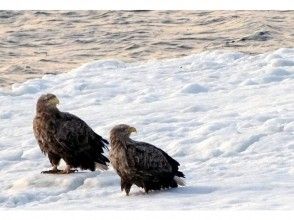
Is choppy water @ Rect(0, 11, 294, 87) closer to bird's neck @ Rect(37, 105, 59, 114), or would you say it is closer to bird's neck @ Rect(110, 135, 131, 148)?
bird's neck @ Rect(37, 105, 59, 114)

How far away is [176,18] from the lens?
69.1 ft

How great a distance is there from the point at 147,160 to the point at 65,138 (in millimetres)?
1189

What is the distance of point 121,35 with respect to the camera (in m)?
20.1

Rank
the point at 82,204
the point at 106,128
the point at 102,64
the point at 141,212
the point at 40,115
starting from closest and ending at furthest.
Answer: the point at 141,212
the point at 82,204
the point at 40,115
the point at 106,128
the point at 102,64

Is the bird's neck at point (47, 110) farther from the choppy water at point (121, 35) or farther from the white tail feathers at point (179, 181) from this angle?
the choppy water at point (121, 35)

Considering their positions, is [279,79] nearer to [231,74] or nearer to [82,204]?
[231,74]

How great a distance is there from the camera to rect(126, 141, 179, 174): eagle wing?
9164mm

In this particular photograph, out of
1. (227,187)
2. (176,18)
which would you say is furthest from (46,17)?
(227,187)

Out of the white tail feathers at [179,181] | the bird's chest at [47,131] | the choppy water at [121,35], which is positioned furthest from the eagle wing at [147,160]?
the choppy water at [121,35]

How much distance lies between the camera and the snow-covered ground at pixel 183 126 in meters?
9.11

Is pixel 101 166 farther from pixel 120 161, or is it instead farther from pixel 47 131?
pixel 120 161

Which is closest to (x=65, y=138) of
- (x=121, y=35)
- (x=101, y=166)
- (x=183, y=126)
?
(x=101, y=166)

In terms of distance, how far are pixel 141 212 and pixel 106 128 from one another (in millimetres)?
4408

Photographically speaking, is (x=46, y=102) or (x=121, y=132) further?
(x=46, y=102)
